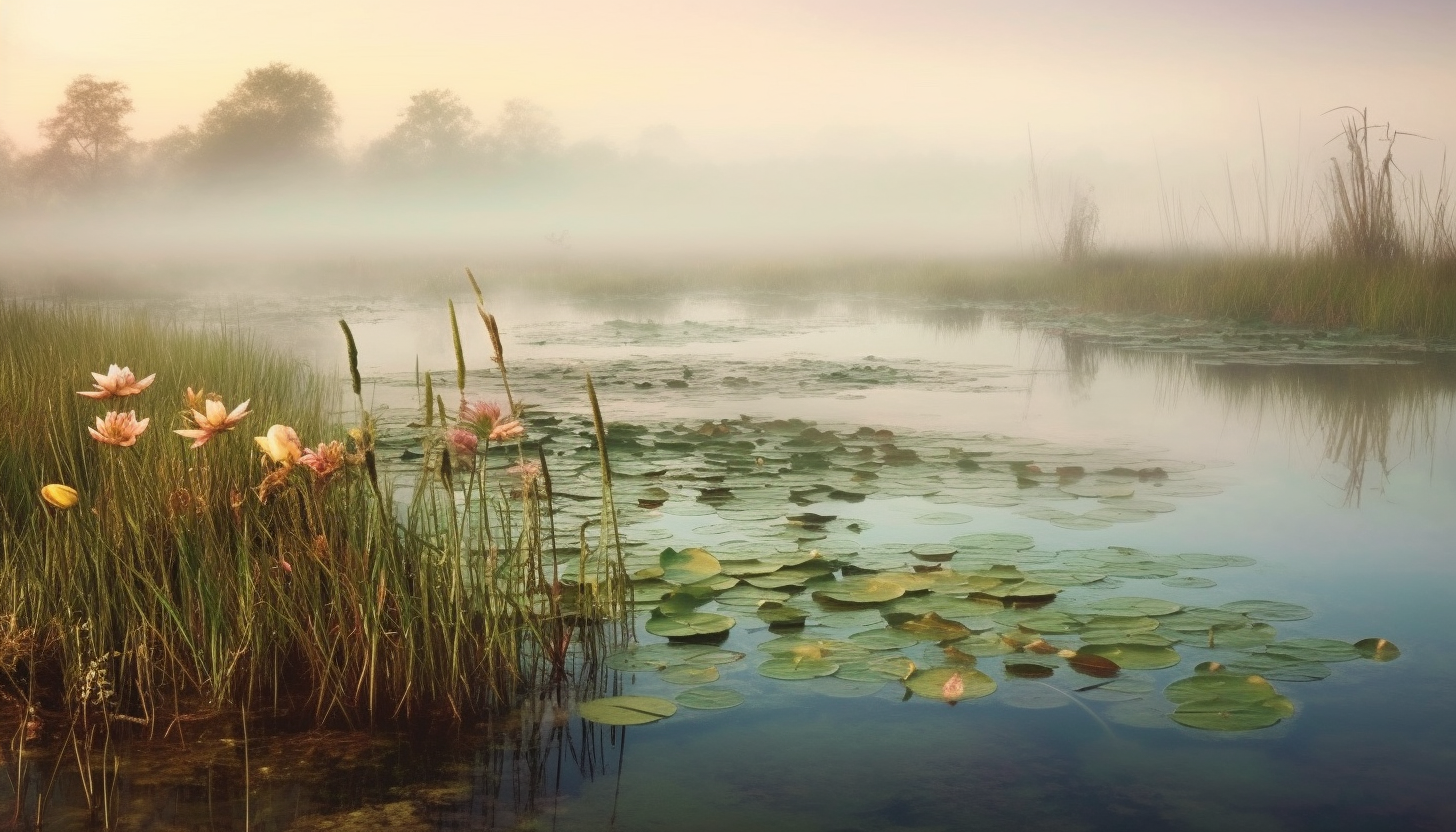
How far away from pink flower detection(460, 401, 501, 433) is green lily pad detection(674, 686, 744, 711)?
0.68 meters

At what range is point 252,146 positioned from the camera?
3441cm

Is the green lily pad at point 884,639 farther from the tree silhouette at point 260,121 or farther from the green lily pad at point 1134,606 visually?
the tree silhouette at point 260,121

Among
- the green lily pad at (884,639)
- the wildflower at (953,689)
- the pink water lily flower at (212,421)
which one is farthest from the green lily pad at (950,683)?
the pink water lily flower at (212,421)

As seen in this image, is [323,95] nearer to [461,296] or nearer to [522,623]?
[461,296]

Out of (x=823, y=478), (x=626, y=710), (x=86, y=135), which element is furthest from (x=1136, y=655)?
(x=86, y=135)

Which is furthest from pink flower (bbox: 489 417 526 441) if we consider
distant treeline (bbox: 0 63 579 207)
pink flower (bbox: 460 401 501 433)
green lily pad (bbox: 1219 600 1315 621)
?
distant treeline (bbox: 0 63 579 207)

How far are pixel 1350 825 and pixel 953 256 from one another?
90.1 ft

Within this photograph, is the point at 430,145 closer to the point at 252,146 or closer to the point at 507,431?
the point at 252,146

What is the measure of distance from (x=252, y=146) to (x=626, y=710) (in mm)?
35566

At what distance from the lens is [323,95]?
34.8 metres

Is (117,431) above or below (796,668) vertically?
above

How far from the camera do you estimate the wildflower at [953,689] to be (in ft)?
7.98

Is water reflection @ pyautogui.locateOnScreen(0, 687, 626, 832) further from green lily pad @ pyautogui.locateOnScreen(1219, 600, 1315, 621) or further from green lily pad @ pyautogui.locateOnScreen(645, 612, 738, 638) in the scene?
green lily pad @ pyautogui.locateOnScreen(1219, 600, 1315, 621)

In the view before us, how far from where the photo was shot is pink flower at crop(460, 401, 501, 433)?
254 centimetres
